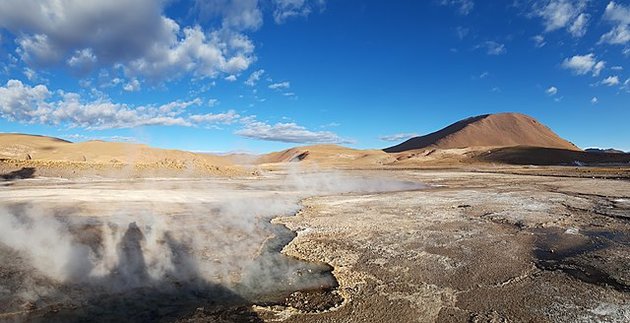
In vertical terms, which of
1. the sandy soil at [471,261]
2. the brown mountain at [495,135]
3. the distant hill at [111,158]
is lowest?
the sandy soil at [471,261]

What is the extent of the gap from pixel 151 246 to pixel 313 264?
13.1ft

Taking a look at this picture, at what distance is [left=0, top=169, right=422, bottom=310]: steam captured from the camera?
7.06 m

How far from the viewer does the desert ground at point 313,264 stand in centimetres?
575

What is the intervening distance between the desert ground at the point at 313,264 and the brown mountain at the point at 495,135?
481ft

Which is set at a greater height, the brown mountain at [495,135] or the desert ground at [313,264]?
the brown mountain at [495,135]

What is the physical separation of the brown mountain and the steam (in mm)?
147647

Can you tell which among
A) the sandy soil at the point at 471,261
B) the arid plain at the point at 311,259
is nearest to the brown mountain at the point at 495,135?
the sandy soil at the point at 471,261

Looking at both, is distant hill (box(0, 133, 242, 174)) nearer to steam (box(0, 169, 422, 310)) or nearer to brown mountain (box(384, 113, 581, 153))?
steam (box(0, 169, 422, 310))

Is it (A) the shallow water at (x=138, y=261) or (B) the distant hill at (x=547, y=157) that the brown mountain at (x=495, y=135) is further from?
(A) the shallow water at (x=138, y=261)

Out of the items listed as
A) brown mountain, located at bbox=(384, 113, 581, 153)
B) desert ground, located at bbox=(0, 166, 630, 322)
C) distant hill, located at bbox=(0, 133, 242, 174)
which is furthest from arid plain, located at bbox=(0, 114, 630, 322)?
brown mountain, located at bbox=(384, 113, 581, 153)

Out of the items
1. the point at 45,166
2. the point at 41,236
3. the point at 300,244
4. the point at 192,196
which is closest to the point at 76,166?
the point at 45,166

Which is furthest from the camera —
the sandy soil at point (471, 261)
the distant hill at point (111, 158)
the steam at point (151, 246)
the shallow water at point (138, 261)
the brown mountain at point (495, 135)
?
the brown mountain at point (495, 135)

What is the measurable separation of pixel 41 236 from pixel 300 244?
6.43 meters

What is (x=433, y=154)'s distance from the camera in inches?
3789
